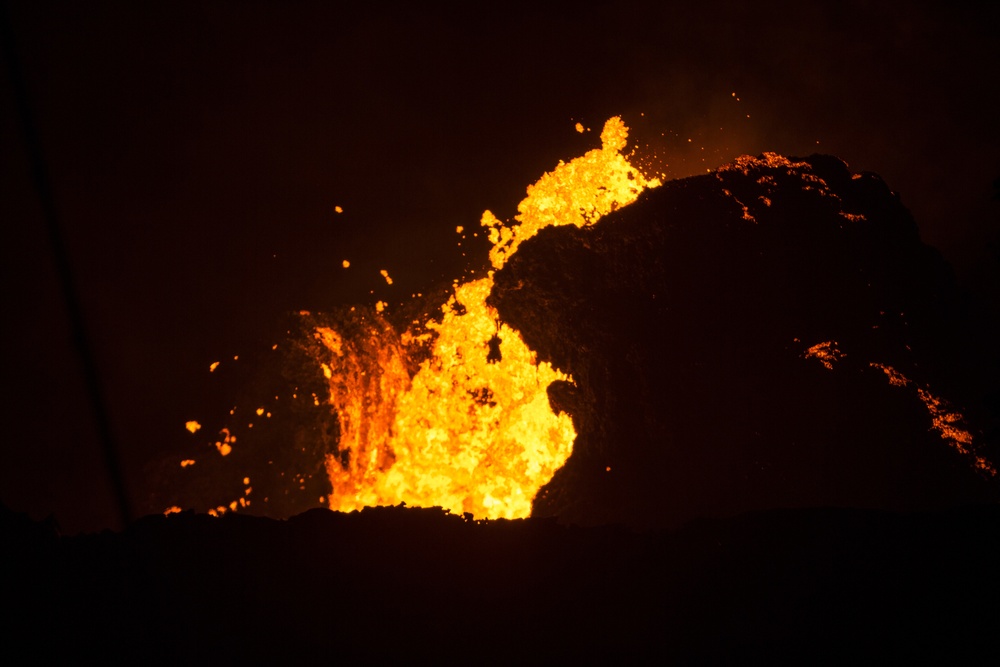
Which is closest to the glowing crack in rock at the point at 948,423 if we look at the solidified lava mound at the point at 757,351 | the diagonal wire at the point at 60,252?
the solidified lava mound at the point at 757,351

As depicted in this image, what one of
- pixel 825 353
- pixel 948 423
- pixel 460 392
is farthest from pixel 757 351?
pixel 460 392

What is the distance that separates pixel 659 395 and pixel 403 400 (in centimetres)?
588

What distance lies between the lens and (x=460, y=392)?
12477mm

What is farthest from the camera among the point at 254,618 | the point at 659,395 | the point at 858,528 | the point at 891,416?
the point at 659,395

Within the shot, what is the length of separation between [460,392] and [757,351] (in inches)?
244

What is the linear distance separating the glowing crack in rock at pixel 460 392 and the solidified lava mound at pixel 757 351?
47.7 inches

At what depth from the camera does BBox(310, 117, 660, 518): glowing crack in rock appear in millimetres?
11445

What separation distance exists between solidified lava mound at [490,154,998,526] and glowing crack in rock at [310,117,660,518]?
1.21m

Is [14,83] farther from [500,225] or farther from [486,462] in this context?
[486,462]

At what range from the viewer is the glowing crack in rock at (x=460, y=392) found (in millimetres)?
11445

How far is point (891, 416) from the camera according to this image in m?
8.61

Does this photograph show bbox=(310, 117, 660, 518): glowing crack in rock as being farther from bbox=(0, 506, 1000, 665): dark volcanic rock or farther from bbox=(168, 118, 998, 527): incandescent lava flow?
bbox=(0, 506, 1000, 665): dark volcanic rock

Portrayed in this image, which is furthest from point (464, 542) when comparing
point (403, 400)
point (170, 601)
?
point (403, 400)

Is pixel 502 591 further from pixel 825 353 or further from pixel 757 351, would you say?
pixel 825 353
